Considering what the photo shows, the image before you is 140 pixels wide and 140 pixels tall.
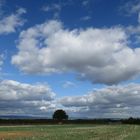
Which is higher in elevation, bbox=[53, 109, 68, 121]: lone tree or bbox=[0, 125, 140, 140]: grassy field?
bbox=[53, 109, 68, 121]: lone tree

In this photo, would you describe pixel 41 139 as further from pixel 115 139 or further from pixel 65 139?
pixel 115 139

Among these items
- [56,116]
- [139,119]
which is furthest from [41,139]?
[56,116]

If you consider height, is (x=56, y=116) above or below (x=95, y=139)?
above

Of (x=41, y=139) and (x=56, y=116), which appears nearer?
(x=41, y=139)

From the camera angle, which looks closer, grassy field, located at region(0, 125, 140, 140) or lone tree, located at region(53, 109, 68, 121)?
grassy field, located at region(0, 125, 140, 140)

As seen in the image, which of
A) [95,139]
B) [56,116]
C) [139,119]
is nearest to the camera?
[95,139]

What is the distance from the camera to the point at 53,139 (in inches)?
2076

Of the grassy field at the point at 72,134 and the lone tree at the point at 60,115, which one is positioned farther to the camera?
the lone tree at the point at 60,115

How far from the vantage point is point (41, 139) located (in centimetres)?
5309

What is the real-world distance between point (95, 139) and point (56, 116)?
139 m

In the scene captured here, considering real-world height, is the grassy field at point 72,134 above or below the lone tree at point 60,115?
below

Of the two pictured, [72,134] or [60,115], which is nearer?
[72,134]

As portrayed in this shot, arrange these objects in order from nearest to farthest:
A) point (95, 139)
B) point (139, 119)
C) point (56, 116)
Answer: point (95, 139) → point (139, 119) → point (56, 116)

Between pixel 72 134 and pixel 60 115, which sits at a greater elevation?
pixel 60 115
